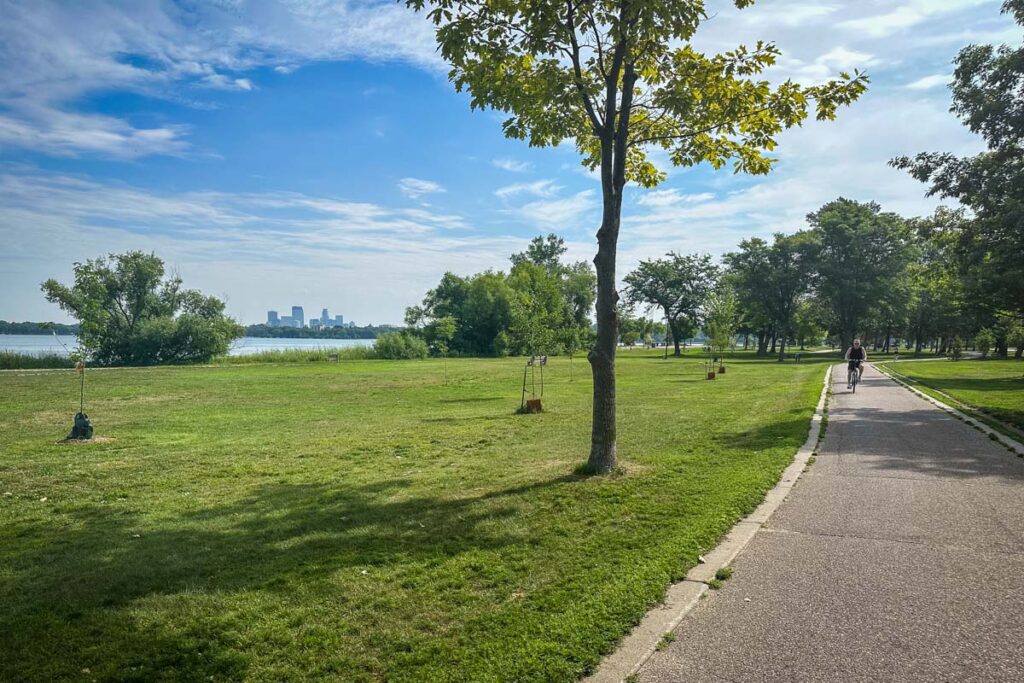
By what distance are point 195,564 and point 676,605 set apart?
12.4 ft

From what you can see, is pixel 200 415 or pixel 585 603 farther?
pixel 200 415

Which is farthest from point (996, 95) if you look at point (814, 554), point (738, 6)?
point (814, 554)

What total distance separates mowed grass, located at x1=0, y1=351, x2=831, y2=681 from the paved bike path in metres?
0.51

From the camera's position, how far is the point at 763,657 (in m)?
3.34

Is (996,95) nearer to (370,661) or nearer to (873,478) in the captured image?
(873,478)

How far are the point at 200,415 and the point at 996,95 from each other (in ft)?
74.4

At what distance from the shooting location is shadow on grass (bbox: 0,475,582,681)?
11.6 ft

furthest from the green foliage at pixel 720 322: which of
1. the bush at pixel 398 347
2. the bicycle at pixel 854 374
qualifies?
the bush at pixel 398 347

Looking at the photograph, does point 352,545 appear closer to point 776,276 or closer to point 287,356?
point 287,356

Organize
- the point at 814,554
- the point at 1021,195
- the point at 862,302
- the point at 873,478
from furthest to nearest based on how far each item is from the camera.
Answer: the point at 862,302, the point at 1021,195, the point at 873,478, the point at 814,554

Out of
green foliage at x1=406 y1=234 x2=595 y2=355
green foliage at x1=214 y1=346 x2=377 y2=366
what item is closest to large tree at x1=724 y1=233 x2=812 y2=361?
green foliage at x1=406 y1=234 x2=595 y2=355

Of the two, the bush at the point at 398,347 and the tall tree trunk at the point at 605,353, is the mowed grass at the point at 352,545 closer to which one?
the tall tree trunk at the point at 605,353

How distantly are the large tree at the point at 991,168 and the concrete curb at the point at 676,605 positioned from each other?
1424 cm

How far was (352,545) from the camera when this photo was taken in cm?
545
